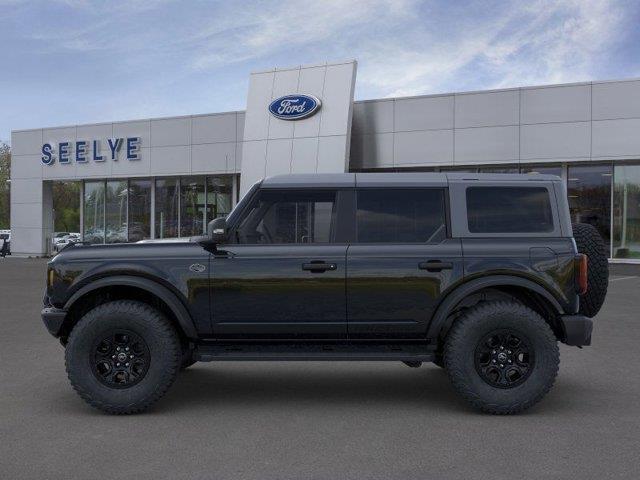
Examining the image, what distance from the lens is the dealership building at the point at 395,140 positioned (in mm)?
23312

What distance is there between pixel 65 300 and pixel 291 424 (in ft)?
6.91

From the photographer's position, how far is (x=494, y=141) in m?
24.2

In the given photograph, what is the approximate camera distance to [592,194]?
24641mm

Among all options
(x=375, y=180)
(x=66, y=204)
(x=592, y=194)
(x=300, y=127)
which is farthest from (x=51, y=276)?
(x=66, y=204)

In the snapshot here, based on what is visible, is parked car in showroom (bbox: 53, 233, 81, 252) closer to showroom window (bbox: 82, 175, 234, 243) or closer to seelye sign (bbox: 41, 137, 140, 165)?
showroom window (bbox: 82, 175, 234, 243)

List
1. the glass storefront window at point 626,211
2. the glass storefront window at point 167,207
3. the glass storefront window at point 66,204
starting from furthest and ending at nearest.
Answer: the glass storefront window at point 66,204
the glass storefront window at point 167,207
the glass storefront window at point 626,211

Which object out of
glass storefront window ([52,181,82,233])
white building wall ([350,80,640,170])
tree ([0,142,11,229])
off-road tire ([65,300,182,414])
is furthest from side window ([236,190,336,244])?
tree ([0,142,11,229])

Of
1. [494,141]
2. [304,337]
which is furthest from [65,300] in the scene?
[494,141]

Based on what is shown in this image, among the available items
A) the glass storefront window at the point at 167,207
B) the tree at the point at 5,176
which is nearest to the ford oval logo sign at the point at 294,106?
the glass storefront window at the point at 167,207

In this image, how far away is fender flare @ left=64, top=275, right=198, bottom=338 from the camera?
5.75 m

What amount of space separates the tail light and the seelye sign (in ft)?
89.0

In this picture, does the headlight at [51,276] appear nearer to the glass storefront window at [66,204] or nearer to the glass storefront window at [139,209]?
the glass storefront window at [139,209]

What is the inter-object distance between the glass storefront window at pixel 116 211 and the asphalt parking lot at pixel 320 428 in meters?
25.6

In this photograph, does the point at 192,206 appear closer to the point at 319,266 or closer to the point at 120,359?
the point at 120,359
